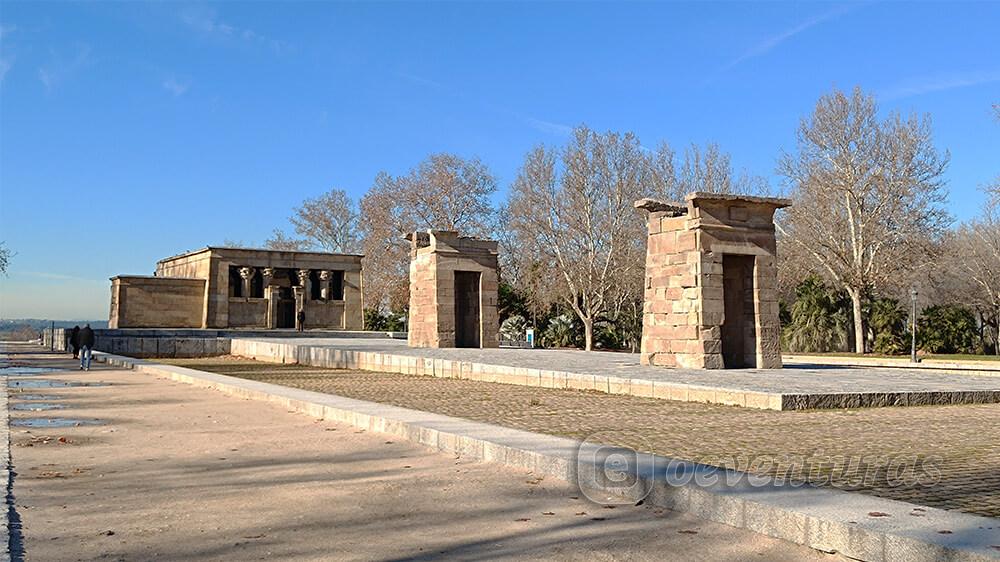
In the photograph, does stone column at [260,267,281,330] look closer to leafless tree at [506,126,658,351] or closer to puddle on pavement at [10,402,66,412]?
leafless tree at [506,126,658,351]

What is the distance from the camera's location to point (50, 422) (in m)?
9.91

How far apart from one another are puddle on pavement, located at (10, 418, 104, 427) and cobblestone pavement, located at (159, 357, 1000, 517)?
A: 3763 mm

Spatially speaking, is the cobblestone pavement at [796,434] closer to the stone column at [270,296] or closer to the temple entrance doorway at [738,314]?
the temple entrance doorway at [738,314]

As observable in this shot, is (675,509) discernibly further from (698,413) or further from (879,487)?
(698,413)

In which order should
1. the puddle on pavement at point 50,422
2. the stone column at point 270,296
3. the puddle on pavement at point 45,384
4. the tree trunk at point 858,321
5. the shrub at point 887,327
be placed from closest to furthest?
1. the puddle on pavement at point 50,422
2. the puddle on pavement at point 45,384
3. the shrub at point 887,327
4. the tree trunk at point 858,321
5. the stone column at point 270,296

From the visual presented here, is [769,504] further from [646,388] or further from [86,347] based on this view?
[86,347]

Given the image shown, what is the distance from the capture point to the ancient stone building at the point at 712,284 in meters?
15.8

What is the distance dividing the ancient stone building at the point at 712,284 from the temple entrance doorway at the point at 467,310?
10.1 m

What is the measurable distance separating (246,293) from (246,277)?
89 centimetres

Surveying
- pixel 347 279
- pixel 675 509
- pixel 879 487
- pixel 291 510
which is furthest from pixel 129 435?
pixel 347 279

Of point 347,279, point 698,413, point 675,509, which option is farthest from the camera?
point 347,279

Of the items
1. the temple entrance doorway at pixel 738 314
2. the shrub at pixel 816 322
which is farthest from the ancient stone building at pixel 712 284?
the shrub at pixel 816 322

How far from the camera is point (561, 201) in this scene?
37.9m

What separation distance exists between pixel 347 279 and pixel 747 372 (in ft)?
105
